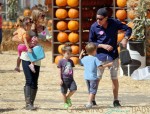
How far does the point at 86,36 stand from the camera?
19.4 metres

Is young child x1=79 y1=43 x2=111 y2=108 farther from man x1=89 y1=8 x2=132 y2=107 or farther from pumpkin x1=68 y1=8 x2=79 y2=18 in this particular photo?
pumpkin x1=68 y1=8 x2=79 y2=18

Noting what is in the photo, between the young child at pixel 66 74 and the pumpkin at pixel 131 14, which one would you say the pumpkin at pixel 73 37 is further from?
the young child at pixel 66 74

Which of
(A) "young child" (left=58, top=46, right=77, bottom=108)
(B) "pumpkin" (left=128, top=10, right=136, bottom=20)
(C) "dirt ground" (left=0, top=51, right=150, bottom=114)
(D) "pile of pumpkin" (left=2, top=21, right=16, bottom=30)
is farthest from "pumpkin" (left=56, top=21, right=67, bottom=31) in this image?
(A) "young child" (left=58, top=46, right=77, bottom=108)

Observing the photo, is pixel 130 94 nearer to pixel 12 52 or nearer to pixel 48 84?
pixel 48 84

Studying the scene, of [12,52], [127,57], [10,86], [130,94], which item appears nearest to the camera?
[127,57]

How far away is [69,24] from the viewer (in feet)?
61.7

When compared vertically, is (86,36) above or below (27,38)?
below

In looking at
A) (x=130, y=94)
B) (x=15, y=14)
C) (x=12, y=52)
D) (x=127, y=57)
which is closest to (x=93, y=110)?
(x=127, y=57)

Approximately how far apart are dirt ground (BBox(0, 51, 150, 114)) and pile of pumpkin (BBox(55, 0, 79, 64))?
1807 mm

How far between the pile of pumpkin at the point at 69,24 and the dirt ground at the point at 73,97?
1.81 metres

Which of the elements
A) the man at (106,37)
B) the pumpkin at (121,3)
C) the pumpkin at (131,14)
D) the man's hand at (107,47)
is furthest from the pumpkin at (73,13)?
the man's hand at (107,47)

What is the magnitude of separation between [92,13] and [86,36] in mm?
750

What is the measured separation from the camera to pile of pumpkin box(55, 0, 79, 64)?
61.6 ft

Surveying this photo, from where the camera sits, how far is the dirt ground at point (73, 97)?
10156 millimetres
